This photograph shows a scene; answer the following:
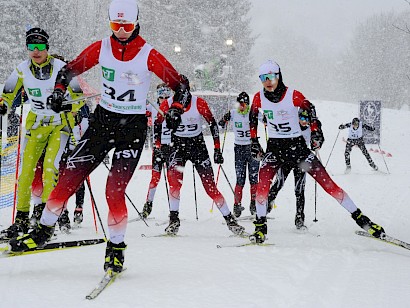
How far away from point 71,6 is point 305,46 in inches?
2234

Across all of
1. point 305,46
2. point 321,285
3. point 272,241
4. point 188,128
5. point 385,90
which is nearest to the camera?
point 321,285

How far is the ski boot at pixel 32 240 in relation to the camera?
3.99 m

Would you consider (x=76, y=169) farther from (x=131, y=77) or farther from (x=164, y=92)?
(x=164, y=92)

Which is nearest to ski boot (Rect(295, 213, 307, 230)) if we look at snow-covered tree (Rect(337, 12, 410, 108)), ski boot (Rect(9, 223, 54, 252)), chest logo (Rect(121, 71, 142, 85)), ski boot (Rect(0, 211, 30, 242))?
ski boot (Rect(0, 211, 30, 242))

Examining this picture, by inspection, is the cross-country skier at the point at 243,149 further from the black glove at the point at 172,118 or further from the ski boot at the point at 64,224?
the black glove at the point at 172,118

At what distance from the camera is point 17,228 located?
5254 mm

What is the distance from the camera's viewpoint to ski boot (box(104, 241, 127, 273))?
393 centimetres

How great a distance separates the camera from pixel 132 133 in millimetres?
4156

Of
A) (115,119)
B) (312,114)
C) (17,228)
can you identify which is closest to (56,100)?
(115,119)

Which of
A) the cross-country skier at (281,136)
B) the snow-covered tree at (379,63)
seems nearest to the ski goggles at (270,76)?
the cross-country skier at (281,136)

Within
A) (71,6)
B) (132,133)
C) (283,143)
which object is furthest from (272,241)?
(71,6)

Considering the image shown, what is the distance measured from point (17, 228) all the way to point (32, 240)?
1.39m

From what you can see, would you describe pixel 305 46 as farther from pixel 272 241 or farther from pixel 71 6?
pixel 272 241

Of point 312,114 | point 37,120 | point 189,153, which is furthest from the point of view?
point 189,153
